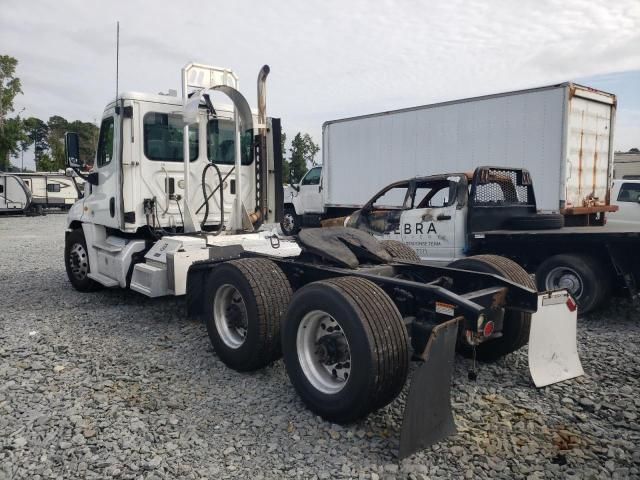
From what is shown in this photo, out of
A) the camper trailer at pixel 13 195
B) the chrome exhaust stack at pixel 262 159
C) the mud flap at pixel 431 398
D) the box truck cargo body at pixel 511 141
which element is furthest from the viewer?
the camper trailer at pixel 13 195

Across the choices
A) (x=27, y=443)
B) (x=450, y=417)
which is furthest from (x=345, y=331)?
(x=27, y=443)

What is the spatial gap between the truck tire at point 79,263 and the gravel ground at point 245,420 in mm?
1998

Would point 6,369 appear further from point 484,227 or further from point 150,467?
point 484,227

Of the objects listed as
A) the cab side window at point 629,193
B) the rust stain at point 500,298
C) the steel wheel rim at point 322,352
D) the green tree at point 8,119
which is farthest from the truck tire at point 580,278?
the green tree at point 8,119

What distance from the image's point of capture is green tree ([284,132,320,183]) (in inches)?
1502

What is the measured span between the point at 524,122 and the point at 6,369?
910 centimetres

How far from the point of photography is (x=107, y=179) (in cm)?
650

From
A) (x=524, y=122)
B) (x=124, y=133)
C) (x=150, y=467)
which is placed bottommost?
(x=150, y=467)

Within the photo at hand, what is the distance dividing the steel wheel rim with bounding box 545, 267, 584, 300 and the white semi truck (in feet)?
11.4

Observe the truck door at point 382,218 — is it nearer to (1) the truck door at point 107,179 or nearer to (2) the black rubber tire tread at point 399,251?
(2) the black rubber tire tread at point 399,251

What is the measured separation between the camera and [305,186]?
16281 millimetres

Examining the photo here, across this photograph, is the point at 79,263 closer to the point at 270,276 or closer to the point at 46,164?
the point at 270,276

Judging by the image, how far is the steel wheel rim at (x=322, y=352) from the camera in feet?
11.2

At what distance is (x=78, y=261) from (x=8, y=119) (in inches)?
1275
